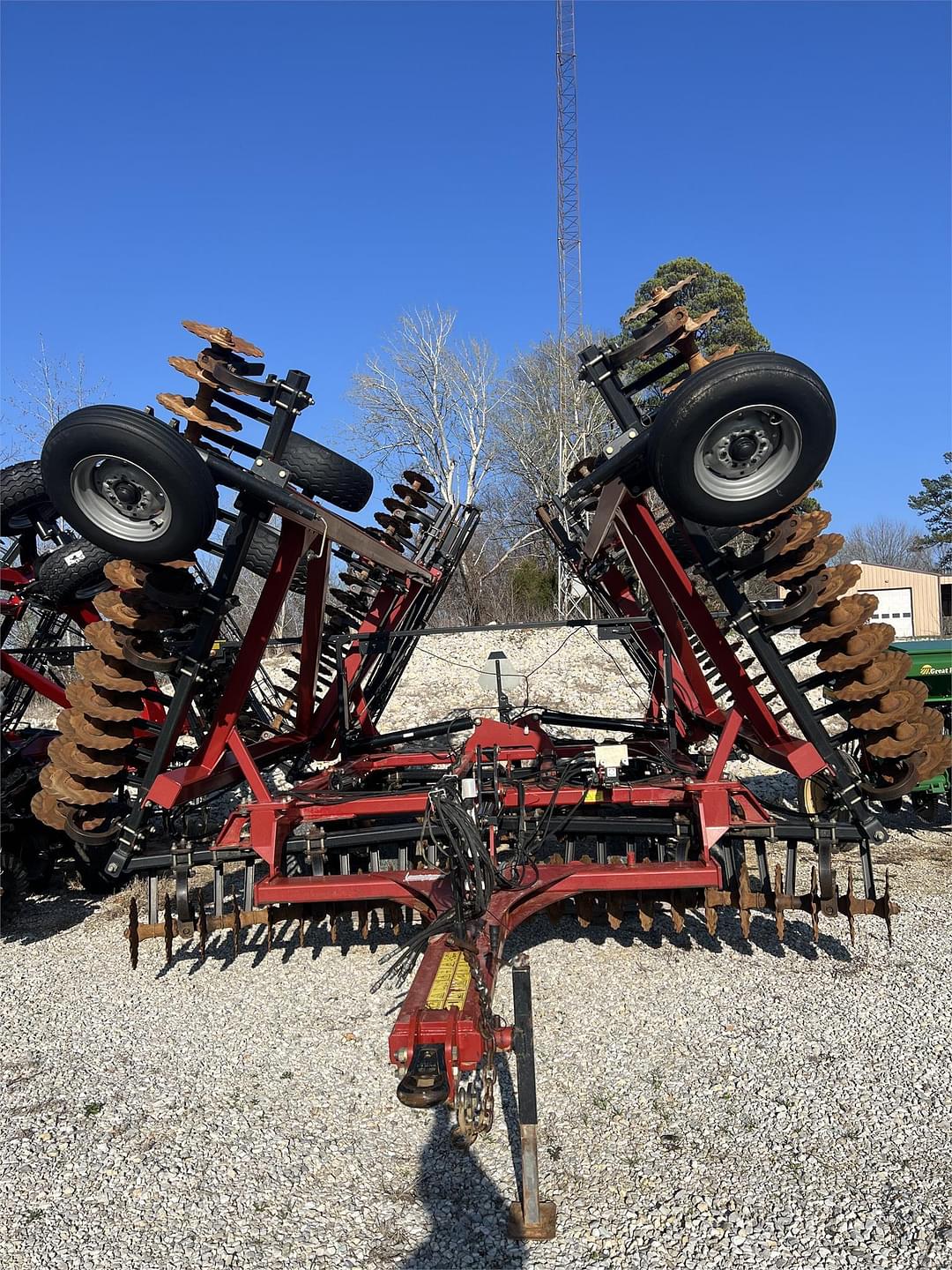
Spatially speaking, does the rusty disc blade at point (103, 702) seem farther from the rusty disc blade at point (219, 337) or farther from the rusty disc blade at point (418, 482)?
the rusty disc blade at point (418, 482)

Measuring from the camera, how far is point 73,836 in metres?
6.60

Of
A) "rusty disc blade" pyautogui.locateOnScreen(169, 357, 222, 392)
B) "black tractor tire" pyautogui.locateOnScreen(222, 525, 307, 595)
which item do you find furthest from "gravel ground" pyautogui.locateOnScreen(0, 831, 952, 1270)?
"rusty disc blade" pyautogui.locateOnScreen(169, 357, 222, 392)

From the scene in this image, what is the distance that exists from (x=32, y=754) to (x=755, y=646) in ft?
22.4

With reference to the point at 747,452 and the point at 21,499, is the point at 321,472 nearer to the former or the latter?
the point at 747,452

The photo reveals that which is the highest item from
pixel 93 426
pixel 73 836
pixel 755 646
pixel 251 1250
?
pixel 93 426

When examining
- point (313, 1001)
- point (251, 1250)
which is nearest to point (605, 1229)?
point (251, 1250)

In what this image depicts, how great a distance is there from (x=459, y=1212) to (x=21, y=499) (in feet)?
25.0

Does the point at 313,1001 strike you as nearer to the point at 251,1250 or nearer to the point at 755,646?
the point at 251,1250

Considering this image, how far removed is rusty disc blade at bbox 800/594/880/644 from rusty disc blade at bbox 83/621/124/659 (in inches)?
185

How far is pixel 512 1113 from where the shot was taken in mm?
4301

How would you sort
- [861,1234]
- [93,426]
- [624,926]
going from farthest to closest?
[624,926] < [93,426] < [861,1234]

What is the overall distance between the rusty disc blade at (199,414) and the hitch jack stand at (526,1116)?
4.04 metres

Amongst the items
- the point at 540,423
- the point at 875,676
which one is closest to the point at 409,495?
the point at 875,676

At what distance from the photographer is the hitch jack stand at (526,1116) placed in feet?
10.6
